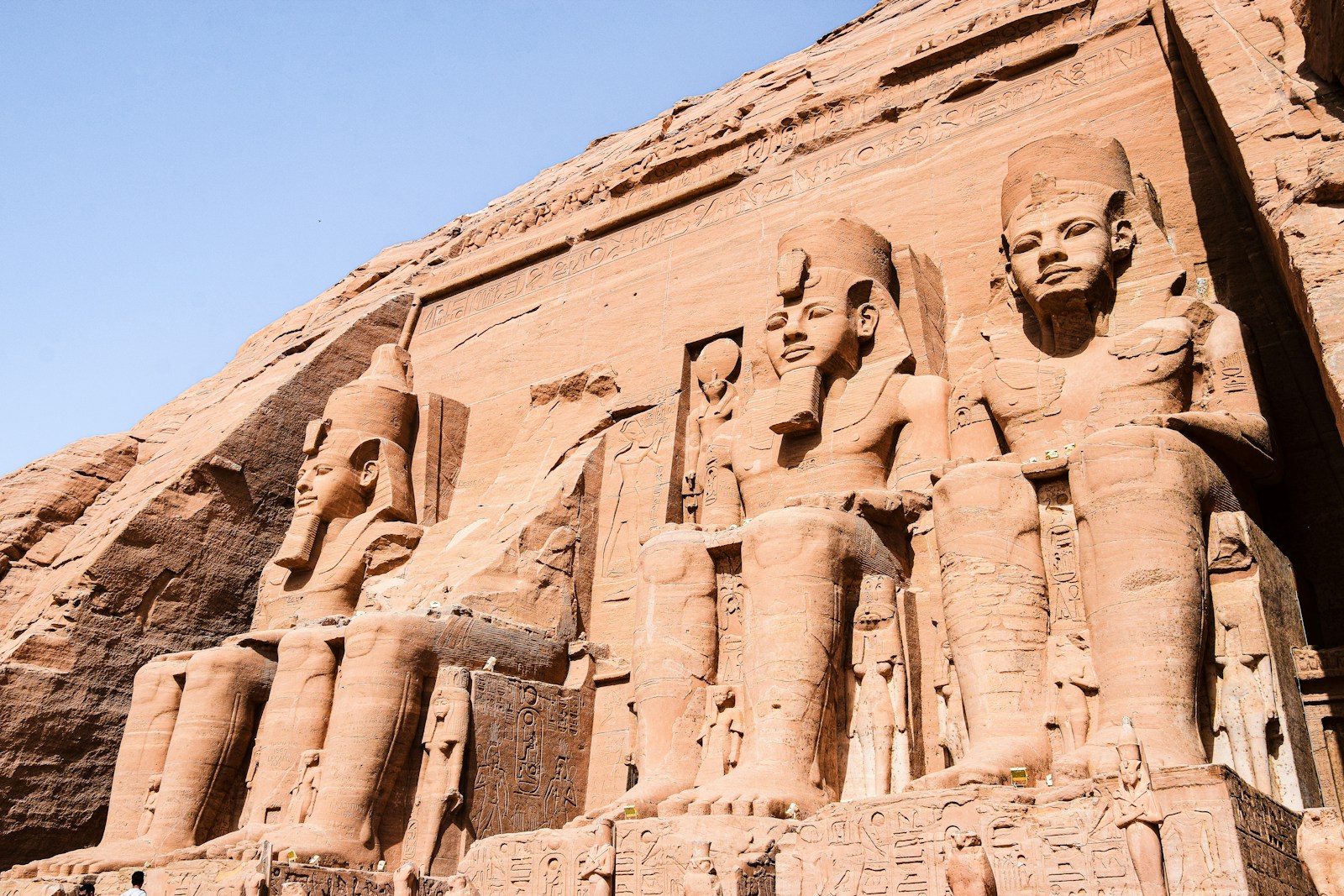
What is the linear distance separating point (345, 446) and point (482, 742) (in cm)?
292

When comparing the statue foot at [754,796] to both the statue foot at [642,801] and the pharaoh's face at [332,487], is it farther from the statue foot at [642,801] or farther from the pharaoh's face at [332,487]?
the pharaoh's face at [332,487]

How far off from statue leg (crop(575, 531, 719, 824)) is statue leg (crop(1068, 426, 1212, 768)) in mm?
1658

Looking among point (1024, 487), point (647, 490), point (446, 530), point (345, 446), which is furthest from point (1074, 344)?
point (345, 446)

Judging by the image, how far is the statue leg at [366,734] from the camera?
5.33 meters

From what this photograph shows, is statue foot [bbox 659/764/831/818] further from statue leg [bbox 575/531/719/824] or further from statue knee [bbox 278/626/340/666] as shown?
statue knee [bbox 278/626/340/666]

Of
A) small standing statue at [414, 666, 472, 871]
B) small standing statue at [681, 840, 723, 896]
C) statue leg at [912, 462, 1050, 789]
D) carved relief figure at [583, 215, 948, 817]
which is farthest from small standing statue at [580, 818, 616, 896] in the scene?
small standing statue at [414, 666, 472, 871]

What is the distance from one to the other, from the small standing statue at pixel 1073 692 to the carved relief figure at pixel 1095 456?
69 millimetres

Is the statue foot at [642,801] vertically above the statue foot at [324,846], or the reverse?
the statue foot at [642,801]

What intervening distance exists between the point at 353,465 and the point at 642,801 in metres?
4.01

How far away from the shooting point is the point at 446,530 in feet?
24.6

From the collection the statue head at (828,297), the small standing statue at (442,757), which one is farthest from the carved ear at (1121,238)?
the small standing statue at (442,757)

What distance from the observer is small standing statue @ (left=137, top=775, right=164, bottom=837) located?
628 cm

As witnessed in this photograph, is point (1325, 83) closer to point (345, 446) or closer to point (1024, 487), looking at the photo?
point (1024, 487)

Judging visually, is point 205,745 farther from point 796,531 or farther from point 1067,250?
point 1067,250
